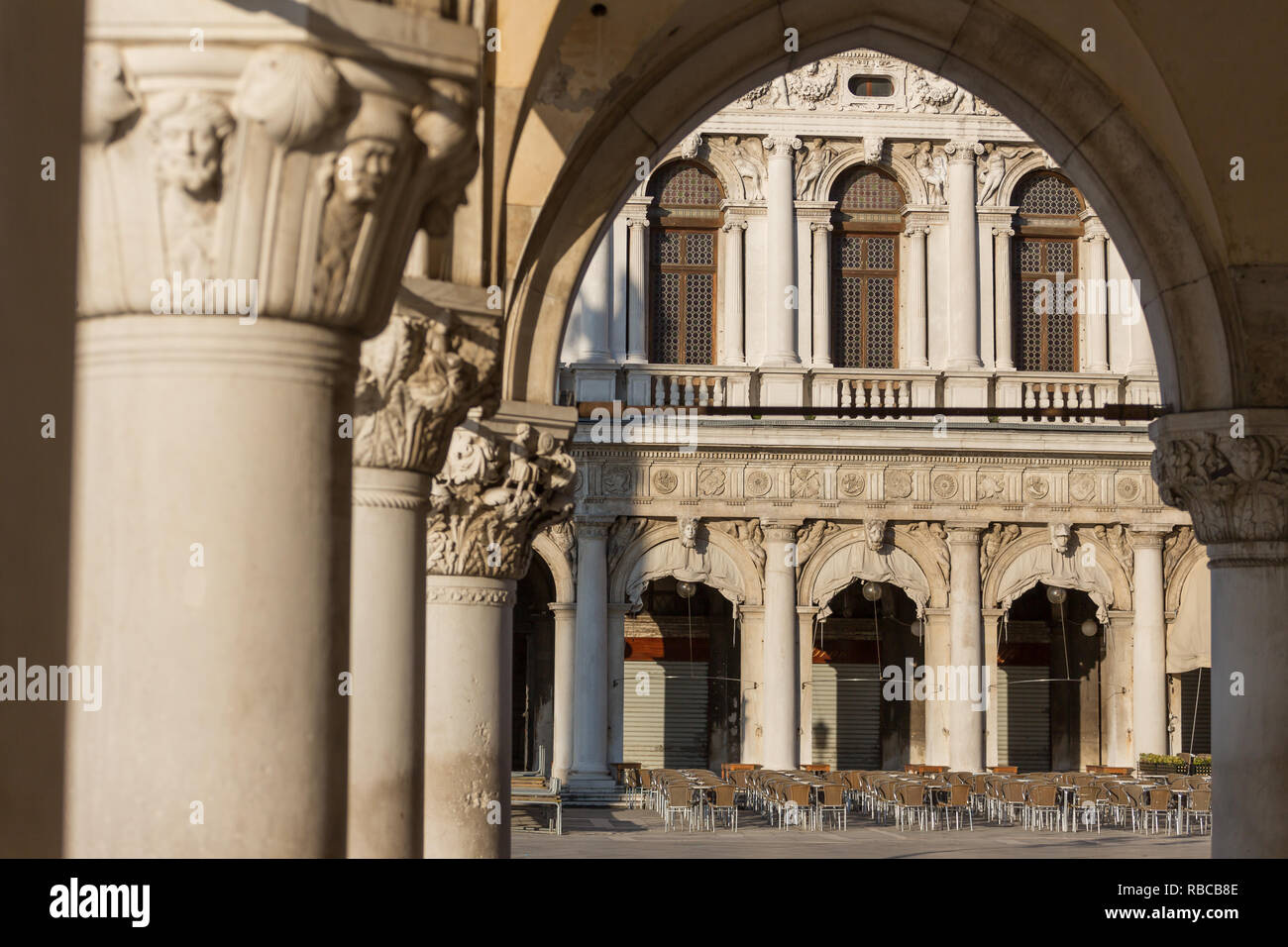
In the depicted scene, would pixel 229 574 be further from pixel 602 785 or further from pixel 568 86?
pixel 602 785

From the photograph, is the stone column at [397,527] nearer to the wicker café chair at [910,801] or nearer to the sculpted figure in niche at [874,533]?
the wicker café chair at [910,801]

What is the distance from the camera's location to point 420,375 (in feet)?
23.0

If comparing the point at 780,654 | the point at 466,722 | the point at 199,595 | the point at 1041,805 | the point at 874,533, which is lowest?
the point at 1041,805

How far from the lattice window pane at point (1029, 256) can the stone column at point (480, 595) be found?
18311 millimetres

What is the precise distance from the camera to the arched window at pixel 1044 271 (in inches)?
1053

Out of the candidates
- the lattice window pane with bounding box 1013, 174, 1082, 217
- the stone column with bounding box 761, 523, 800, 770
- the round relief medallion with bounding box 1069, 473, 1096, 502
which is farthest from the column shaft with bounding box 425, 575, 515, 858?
the lattice window pane with bounding box 1013, 174, 1082, 217

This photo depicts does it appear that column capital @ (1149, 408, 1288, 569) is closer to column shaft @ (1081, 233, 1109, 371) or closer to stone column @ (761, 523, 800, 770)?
stone column @ (761, 523, 800, 770)

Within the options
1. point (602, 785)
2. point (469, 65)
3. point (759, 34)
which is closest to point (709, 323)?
point (602, 785)

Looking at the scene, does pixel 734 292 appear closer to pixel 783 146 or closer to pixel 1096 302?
pixel 783 146

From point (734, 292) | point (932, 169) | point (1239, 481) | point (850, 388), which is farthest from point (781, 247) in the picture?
point (1239, 481)

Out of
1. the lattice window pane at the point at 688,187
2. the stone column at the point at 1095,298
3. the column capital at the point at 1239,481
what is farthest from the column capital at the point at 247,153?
the stone column at the point at 1095,298

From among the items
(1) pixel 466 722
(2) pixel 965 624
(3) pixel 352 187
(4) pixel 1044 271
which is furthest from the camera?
(4) pixel 1044 271

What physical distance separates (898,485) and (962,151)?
5.06 m

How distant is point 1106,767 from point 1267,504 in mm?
16792
